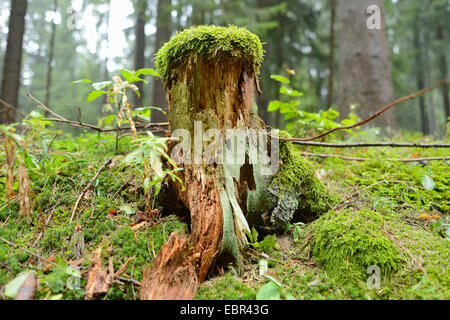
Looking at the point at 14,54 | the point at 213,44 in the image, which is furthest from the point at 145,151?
the point at 14,54

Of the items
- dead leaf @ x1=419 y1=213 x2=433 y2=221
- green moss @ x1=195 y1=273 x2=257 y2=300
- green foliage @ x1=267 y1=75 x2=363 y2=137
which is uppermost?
green foliage @ x1=267 y1=75 x2=363 y2=137

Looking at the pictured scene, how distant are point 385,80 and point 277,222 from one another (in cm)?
537

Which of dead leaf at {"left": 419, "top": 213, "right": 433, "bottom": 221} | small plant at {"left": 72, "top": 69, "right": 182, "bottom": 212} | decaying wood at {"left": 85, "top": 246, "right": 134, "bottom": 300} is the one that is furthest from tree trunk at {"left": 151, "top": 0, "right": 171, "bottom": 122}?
dead leaf at {"left": 419, "top": 213, "right": 433, "bottom": 221}

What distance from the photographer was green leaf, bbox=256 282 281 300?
1.61m

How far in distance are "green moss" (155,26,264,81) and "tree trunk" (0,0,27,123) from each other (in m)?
5.91

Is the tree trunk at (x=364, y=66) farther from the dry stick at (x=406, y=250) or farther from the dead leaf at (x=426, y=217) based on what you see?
the dry stick at (x=406, y=250)

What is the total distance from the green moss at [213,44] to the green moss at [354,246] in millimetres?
1513

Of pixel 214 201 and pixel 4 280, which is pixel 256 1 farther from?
pixel 4 280

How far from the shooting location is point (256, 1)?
364 inches

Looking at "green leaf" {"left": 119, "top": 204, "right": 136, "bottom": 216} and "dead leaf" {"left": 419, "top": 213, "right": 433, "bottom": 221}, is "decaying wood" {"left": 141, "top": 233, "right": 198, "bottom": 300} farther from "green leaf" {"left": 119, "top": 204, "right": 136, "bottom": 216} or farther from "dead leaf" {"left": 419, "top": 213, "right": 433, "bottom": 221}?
"dead leaf" {"left": 419, "top": 213, "right": 433, "bottom": 221}

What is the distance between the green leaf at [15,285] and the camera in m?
1.42

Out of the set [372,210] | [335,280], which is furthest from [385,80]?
[335,280]

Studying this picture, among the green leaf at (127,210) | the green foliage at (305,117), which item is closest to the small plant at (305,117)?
the green foliage at (305,117)

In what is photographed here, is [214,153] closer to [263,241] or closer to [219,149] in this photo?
[219,149]
